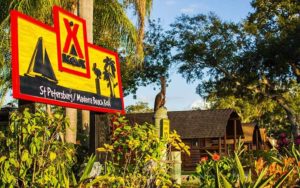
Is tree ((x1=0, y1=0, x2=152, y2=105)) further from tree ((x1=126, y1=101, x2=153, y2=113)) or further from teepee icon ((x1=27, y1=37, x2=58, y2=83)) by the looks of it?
tree ((x1=126, y1=101, x2=153, y2=113))

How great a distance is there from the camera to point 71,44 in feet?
30.5

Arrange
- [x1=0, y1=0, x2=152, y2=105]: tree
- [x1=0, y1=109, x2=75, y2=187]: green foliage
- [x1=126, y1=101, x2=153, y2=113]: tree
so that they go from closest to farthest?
[x1=0, y1=109, x2=75, y2=187]: green foliage, [x1=0, y1=0, x2=152, y2=105]: tree, [x1=126, y1=101, x2=153, y2=113]: tree

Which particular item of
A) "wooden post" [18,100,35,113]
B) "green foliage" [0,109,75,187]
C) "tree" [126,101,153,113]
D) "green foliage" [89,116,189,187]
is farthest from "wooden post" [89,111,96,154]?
"tree" [126,101,153,113]

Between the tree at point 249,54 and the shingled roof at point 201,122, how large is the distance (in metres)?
1.64

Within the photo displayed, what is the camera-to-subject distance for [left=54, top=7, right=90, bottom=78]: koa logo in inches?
351

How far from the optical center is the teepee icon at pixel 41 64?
7941 millimetres

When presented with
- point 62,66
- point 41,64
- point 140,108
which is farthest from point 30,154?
point 140,108

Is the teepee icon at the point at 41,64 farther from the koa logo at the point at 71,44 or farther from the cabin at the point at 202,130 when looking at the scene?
the cabin at the point at 202,130

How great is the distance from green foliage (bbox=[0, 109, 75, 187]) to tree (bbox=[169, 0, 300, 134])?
24320 millimetres

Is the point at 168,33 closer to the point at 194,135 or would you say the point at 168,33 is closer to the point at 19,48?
the point at 194,135

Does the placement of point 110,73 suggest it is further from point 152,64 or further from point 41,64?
point 152,64

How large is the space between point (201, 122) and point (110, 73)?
78.9 ft

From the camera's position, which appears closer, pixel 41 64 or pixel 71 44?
pixel 41 64

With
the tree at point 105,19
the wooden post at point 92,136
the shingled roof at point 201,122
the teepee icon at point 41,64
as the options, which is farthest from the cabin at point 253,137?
the teepee icon at point 41,64
